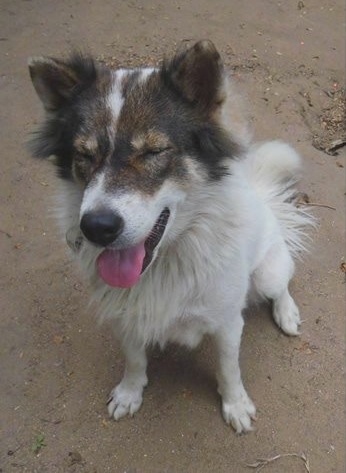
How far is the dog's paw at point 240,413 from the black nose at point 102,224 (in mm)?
1297

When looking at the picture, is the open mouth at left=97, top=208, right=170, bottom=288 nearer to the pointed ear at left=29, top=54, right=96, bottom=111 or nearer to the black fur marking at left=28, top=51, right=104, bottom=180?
the black fur marking at left=28, top=51, right=104, bottom=180

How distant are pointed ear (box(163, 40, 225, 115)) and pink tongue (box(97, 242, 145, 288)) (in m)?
0.56

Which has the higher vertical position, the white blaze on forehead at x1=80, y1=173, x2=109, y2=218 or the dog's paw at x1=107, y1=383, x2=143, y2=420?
the white blaze on forehead at x1=80, y1=173, x2=109, y2=218

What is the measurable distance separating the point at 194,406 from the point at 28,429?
82 cm

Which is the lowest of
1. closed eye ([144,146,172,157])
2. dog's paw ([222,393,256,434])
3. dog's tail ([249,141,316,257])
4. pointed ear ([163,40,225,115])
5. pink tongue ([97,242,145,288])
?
dog's paw ([222,393,256,434])

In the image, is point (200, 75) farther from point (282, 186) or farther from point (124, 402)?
point (124, 402)

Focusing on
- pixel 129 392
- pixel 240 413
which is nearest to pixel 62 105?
pixel 129 392

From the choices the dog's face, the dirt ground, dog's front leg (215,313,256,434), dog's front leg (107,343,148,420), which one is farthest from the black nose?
the dirt ground

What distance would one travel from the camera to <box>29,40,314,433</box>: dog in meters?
1.96

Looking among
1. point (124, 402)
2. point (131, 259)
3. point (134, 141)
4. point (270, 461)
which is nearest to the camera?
point (134, 141)

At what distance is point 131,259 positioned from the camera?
2.09 metres

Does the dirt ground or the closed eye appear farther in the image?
the dirt ground

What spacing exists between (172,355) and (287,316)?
2.16 feet

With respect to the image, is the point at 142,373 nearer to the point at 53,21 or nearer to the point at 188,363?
the point at 188,363
